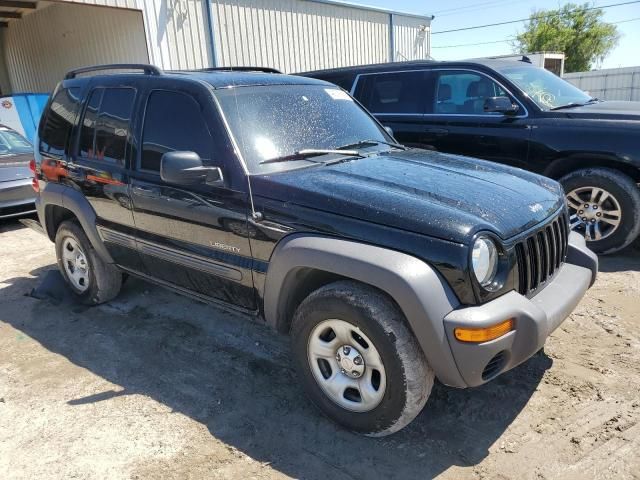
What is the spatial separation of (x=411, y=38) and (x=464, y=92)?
1348 centimetres

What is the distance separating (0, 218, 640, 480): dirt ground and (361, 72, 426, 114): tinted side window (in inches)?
125

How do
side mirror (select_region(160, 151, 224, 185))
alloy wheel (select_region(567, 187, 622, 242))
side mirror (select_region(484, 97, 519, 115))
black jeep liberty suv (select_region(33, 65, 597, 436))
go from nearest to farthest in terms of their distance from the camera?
1. black jeep liberty suv (select_region(33, 65, 597, 436))
2. side mirror (select_region(160, 151, 224, 185))
3. alloy wheel (select_region(567, 187, 622, 242))
4. side mirror (select_region(484, 97, 519, 115))

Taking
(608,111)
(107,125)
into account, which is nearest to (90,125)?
(107,125)

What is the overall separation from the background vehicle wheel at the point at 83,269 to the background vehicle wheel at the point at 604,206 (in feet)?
14.0

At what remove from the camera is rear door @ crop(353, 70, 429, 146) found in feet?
20.4

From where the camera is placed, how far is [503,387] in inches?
123

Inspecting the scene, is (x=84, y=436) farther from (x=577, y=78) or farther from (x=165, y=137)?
(x=577, y=78)

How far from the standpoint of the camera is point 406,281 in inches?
91.8

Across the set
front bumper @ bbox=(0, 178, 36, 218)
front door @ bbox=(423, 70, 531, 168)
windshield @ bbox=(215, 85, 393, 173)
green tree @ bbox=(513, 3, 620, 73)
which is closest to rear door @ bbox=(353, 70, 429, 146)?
front door @ bbox=(423, 70, 531, 168)

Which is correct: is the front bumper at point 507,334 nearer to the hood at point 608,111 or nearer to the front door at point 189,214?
the front door at point 189,214

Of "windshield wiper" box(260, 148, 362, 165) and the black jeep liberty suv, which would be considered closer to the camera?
the black jeep liberty suv

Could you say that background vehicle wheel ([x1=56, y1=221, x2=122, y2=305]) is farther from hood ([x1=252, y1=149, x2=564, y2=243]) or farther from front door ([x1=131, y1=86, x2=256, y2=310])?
hood ([x1=252, y1=149, x2=564, y2=243])

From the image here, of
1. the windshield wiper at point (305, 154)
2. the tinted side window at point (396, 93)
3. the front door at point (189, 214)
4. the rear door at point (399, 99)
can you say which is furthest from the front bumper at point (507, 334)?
the tinted side window at point (396, 93)

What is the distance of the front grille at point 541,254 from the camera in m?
2.66
